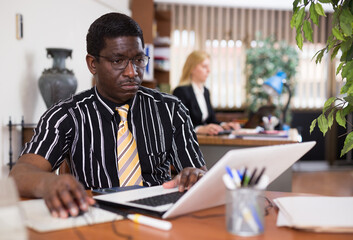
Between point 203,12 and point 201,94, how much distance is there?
4239 millimetres

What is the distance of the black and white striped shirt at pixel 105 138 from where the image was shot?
5.08ft

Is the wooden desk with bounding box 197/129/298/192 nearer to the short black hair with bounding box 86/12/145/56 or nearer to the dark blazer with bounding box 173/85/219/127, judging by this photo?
the dark blazer with bounding box 173/85/219/127

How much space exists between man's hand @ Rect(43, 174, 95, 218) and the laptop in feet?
0.42

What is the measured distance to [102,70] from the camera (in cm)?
160

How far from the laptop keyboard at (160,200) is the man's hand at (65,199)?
0.15m

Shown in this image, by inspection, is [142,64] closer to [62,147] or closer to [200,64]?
[62,147]

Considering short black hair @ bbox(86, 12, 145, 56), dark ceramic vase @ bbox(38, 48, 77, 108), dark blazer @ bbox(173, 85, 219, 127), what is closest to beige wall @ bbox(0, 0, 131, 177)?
dark ceramic vase @ bbox(38, 48, 77, 108)

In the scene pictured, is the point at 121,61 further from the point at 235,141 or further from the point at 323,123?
the point at 235,141

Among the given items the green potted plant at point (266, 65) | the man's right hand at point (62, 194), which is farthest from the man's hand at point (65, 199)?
the green potted plant at point (266, 65)

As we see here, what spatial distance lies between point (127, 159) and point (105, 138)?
110 millimetres

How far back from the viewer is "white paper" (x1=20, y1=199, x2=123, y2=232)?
962 millimetres

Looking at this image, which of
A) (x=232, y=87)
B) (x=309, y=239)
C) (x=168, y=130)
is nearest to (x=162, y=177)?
(x=168, y=130)

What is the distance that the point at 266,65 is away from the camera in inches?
293

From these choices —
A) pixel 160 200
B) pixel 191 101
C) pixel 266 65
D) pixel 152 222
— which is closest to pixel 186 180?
pixel 160 200
